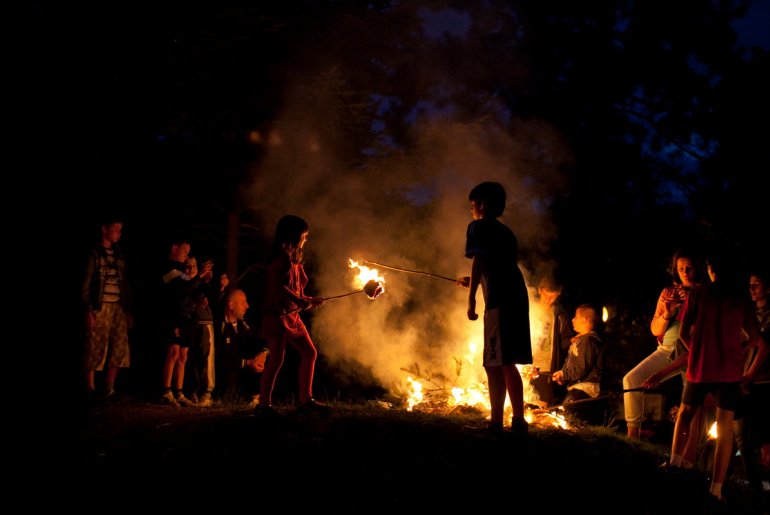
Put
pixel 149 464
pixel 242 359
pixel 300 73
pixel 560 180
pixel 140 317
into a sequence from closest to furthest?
pixel 149 464, pixel 242 359, pixel 300 73, pixel 140 317, pixel 560 180

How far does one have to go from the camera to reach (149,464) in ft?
15.9

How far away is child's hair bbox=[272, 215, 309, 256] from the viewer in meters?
6.46

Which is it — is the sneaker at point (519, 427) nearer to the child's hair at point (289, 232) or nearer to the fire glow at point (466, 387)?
the fire glow at point (466, 387)

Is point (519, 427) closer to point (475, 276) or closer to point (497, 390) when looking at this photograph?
point (497, 390)

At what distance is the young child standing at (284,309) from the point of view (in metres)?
6.35

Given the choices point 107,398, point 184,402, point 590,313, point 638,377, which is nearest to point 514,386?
point 638,377

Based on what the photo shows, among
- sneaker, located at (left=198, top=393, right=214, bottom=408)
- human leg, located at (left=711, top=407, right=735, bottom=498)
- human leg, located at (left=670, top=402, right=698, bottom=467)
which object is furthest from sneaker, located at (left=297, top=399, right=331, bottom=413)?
human leg, located at (left=711, top=407, right=735, bottom=498)

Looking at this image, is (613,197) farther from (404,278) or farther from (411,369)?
(411,369)

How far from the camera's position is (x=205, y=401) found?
791 centimetres

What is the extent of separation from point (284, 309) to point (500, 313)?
86.1 inches

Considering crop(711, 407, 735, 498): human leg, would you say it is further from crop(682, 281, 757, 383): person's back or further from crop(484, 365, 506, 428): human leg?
crop(484, 365, 506, 428): human leg

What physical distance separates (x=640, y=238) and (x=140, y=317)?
9782 mm

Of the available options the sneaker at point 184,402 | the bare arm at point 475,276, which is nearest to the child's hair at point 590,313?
the bare arm at point 475,276

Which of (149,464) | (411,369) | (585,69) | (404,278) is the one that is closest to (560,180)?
(585,69)
